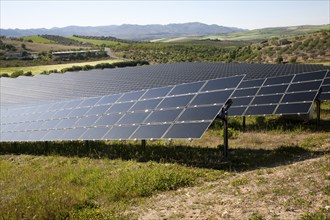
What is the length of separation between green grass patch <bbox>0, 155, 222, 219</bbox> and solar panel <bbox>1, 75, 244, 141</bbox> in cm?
184

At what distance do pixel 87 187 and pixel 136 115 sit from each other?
643 cm

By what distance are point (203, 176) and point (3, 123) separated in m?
20.4

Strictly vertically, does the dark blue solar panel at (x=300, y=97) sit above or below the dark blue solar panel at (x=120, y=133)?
above

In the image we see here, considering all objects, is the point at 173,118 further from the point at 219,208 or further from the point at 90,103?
the point at 90,103

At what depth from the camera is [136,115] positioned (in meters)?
19.0

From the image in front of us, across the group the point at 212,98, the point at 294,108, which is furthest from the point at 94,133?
the point at 294,108

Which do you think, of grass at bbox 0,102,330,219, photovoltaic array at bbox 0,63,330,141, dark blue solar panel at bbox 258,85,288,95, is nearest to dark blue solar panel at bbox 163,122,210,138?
photovoltaic array at bbox 0,63,330,141

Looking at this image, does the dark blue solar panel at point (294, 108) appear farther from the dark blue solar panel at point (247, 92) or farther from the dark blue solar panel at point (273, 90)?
the dark blue solar panel at point (247, 92)

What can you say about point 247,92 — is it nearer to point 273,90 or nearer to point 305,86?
point 273,90

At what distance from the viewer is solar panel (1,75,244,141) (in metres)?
16.5

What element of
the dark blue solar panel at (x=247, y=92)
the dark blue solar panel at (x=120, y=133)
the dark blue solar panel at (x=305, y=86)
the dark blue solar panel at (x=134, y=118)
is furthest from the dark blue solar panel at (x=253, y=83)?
the dark blue solar panel at (x=120, y=133)

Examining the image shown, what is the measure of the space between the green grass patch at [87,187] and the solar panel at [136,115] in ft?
6.04

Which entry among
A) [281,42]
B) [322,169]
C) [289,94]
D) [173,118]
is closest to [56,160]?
[173,118]

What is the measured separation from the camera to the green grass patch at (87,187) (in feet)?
35.8
